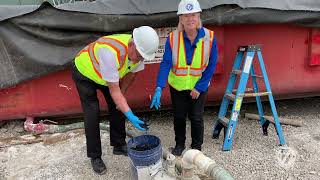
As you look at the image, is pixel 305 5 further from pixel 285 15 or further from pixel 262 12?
pixel 262 12

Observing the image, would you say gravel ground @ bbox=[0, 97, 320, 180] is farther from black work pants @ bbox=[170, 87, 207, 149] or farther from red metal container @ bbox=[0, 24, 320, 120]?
red metal container @ bbox=[0, 24, 320, 120]

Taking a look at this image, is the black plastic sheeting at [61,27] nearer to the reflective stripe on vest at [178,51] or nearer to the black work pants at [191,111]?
the reflective stripe on vest at [178,51]

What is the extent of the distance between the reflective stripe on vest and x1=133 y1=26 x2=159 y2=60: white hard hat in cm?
52

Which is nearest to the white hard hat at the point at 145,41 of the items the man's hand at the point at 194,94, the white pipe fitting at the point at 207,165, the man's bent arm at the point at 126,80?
the man's bent arm at the point at 126,80

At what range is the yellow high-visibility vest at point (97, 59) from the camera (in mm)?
3123

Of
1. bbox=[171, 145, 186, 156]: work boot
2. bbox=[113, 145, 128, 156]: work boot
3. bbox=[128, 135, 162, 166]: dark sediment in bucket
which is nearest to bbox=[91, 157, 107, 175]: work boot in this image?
bbox=[113, 145, 128, 156]: work boot

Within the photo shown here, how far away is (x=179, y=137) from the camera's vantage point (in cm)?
386

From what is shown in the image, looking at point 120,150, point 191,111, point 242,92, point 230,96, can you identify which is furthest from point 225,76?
point 120,150

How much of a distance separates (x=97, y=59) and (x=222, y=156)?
1.61m

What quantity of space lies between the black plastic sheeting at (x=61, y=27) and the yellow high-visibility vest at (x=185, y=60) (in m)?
0.69

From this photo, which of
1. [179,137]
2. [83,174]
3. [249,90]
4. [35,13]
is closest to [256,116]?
[249,90]

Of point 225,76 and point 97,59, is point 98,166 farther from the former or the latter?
point 225,76

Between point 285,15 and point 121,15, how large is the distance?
1.81m

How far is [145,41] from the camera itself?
9.75 ft
